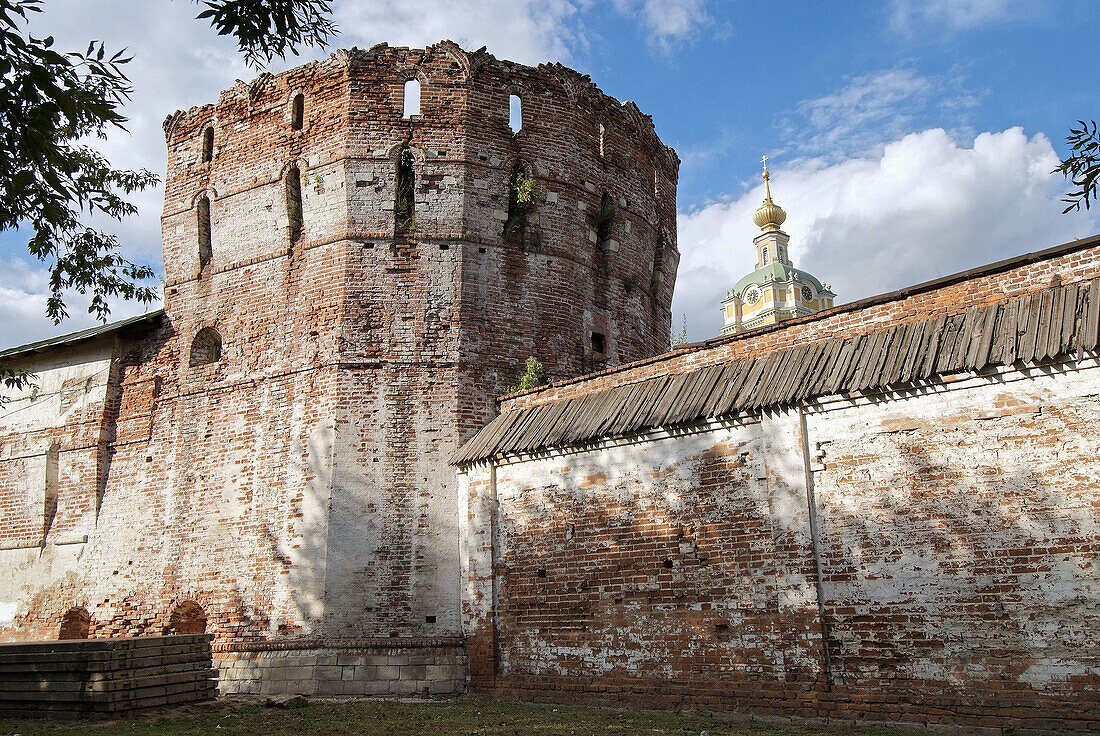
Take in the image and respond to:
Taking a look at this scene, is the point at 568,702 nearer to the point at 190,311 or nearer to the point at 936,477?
the point at 936,477

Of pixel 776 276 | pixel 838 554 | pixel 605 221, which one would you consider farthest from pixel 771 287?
pixel 838 554

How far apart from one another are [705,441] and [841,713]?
3.18 m

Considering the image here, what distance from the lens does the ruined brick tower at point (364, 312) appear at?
1248 centimetres

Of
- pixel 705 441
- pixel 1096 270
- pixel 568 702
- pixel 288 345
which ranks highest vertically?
pixel 288 345

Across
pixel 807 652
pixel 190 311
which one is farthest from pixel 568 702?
pixel 190 311

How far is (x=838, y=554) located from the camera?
345 inches

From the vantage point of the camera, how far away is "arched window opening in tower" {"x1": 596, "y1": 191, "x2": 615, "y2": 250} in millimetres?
15617

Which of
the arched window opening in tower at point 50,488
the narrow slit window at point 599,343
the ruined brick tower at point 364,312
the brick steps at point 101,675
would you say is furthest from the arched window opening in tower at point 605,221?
the arched window opening in tower at point 50,488

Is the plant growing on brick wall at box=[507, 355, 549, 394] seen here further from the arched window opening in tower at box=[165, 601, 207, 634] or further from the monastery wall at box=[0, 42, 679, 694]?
the arched window opening in tower at box=[165, 601, 207, 634]

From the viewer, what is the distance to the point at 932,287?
915 cm

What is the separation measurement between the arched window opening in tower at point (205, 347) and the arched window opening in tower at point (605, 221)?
6.95 meters

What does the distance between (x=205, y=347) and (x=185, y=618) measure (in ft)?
15.1

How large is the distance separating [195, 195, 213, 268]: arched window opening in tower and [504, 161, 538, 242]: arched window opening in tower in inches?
217

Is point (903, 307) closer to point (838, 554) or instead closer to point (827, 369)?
point (827, 369)
